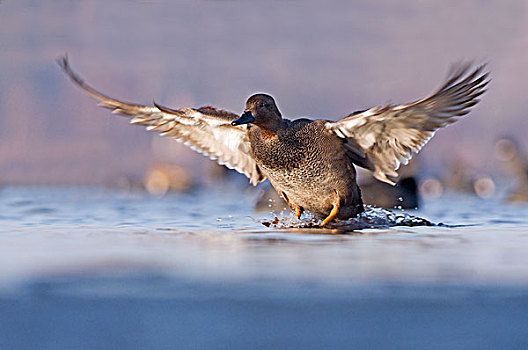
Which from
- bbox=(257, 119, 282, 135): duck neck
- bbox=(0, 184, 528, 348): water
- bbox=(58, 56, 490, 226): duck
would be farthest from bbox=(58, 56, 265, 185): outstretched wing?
bbox=(0, 184, 528, 348): water

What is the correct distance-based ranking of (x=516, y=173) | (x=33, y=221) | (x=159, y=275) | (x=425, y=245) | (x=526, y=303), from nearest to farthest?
(x=526, y=303), (x=159, y=275), (x=425, y=245), (x=33, y=221), (x=516, y=173)

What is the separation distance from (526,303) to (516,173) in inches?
492

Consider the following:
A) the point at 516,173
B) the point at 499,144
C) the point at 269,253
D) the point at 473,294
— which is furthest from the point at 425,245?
the point at 499,144

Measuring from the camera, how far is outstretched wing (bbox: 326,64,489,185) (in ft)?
21.4

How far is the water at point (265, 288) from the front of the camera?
3.11 metres

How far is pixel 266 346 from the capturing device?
9.72 feet

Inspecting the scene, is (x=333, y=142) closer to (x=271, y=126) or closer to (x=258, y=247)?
Result: (x=271, y=126)

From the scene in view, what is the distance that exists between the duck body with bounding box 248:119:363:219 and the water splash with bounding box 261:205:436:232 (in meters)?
0.20

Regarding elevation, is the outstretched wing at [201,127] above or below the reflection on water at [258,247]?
above

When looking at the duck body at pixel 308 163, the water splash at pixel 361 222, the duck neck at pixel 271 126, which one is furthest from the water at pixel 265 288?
the duck neck at pixel 271 126

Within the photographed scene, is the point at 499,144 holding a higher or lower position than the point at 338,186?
higher

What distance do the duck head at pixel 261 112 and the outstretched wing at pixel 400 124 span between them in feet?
1.90

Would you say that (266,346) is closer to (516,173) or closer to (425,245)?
(425,245)

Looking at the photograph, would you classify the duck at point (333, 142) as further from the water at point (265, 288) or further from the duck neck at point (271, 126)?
the water at point (265, 288)
